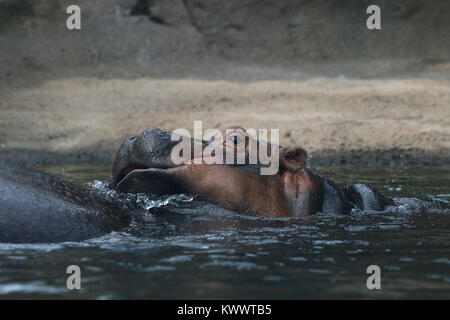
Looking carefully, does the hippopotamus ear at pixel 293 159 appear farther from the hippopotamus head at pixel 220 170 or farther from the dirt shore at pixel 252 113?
the dirt shore at pixel 252 113

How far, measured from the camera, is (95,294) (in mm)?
2814

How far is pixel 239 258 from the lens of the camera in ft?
11.2

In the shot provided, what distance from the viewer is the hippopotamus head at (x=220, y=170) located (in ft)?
13.2

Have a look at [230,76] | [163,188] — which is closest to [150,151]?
[163,188]

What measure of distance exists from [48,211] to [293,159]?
4.96 ft

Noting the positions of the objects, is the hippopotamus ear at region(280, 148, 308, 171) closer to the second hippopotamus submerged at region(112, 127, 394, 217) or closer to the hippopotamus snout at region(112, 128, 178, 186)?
the second hippopotamus submerged at region(112, 127, 394, 217)

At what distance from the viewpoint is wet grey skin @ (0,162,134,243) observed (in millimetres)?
3426

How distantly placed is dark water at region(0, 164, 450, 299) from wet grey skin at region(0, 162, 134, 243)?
6 cm

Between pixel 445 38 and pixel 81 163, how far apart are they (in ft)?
29.3

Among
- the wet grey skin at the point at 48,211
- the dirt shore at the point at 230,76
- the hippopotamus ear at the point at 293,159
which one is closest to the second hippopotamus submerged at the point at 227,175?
the hippopotamus ear at the point at 293,159

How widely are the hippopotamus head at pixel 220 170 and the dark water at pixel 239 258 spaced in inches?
3.3

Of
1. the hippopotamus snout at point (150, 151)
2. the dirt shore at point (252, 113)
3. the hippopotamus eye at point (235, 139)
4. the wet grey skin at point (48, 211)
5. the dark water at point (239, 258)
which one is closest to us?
the dark water at point (239, 258)

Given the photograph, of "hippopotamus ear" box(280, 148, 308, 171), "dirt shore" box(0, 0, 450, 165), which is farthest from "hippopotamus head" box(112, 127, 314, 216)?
"dirt shore" box(0, 0, 450, 165)

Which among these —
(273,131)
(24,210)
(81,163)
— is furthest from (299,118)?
(24,210)
